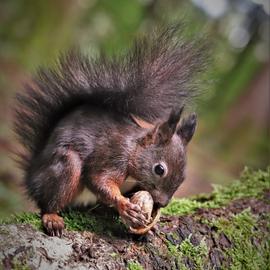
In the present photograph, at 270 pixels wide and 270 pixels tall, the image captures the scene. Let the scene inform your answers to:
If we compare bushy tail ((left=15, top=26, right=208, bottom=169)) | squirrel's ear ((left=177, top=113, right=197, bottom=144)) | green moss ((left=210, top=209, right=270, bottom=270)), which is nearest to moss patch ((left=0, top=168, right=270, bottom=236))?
green moss ((left=210, top=209, right=270, bottom=270))

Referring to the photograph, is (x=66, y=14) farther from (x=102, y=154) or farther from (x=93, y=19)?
(x=102, y=154)

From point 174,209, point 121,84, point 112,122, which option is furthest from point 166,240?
point 121,84

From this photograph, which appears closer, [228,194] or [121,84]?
[121,84]

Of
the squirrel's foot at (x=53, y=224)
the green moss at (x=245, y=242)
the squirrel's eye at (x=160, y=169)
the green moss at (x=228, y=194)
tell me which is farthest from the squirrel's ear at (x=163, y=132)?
the squirrel's foot at (x=53, y=224)

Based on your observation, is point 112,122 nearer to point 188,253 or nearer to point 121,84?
point 121,84

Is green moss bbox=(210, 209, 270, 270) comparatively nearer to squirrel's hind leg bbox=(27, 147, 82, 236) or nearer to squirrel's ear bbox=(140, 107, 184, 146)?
squirrel's ear bbox=(140, 107, 184, 146)

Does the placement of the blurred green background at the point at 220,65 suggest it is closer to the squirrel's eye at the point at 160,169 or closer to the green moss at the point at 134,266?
the squirrel's eye at the point at 160,169
